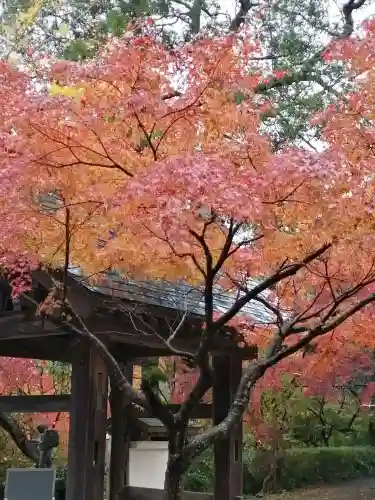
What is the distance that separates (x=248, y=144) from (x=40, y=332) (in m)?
2.87

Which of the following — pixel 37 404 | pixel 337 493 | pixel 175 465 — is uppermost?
pixel 37 404

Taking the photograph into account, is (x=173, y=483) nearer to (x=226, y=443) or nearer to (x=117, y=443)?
(x=226, y=443)

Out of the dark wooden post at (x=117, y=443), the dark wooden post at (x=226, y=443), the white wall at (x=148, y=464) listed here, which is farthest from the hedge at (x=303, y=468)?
the dark wooden post at (x=226, y=443)

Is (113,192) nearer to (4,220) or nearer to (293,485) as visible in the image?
(4,220)

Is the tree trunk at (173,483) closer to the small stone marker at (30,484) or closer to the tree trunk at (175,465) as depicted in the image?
the tree trunk at (175,465)

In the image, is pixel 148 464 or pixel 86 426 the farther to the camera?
pixel 148 464

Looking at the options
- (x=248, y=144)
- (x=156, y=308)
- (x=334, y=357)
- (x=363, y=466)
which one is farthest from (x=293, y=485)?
(x=248, y=144)

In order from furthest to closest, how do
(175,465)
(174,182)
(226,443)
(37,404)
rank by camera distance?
(226,443)
(37,404)
(175,465)
(174,182)

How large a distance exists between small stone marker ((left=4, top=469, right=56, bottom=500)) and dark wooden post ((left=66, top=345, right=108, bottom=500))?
20.4 inches

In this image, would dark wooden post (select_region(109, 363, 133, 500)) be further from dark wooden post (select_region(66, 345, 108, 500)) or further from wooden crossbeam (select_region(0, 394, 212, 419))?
dark wooden post (select_region(66, 345, 108, 500))

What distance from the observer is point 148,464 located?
852cm

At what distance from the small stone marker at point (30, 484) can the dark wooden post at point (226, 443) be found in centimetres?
211

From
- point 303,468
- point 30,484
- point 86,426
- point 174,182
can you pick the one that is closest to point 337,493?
point 303,468

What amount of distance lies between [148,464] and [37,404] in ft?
6.73
